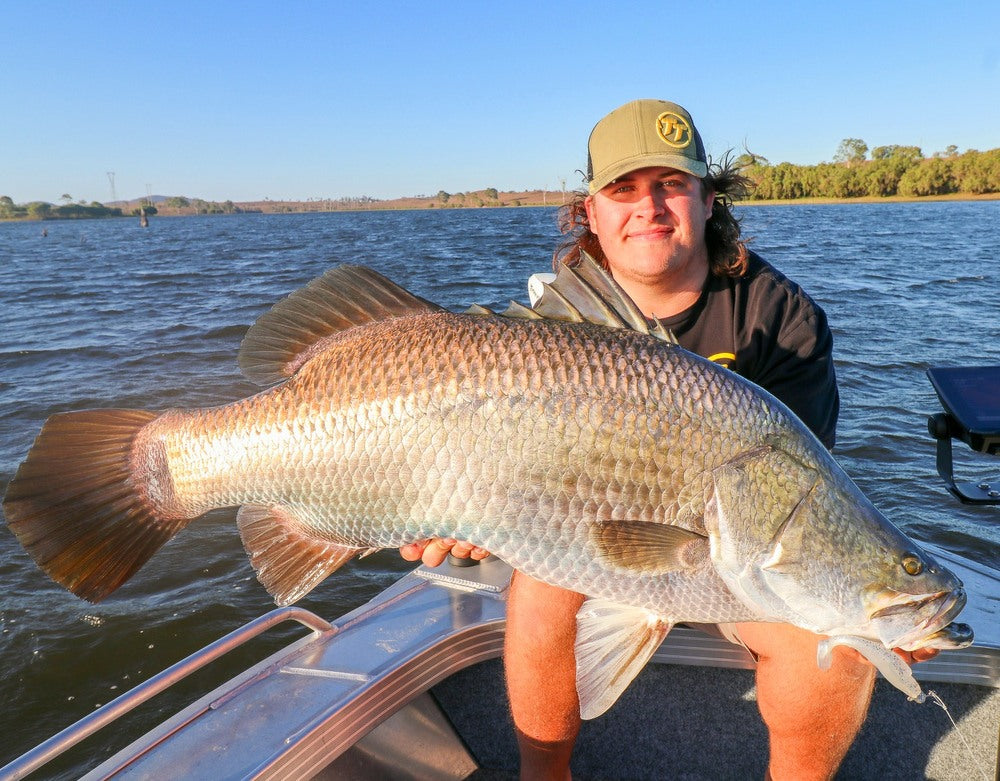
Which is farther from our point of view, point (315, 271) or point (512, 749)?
point (315, 271)

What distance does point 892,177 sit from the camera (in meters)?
103

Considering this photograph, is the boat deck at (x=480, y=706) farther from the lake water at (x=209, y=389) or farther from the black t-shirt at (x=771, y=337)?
the lake water at (x=209, y=389)

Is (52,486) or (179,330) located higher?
(52,486)

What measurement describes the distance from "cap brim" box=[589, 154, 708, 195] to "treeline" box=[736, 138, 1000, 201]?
91.1 m

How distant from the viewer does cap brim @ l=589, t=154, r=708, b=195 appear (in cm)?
280

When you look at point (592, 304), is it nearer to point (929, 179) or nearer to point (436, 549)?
point (436, 549)

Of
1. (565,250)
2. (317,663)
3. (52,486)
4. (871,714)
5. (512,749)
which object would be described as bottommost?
(512,749)

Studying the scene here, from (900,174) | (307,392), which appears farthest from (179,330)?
(900,174)

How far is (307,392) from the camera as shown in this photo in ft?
7.03

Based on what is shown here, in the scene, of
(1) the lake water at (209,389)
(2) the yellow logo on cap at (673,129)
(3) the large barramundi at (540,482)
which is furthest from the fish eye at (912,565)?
(1) the lake water at (209,389)

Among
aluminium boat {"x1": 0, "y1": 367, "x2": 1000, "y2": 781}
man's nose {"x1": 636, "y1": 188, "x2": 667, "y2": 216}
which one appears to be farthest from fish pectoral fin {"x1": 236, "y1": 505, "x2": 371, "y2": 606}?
man's nose {"x1": 636, "y1": 188, "x2": 667, "y2": 216}

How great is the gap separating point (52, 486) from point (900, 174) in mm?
121612

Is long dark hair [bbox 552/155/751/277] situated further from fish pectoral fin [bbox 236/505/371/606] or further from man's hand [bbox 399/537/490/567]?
fish pectoral fin [bbox 236/505/371/606]

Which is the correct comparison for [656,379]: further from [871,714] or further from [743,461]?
[871,714]
